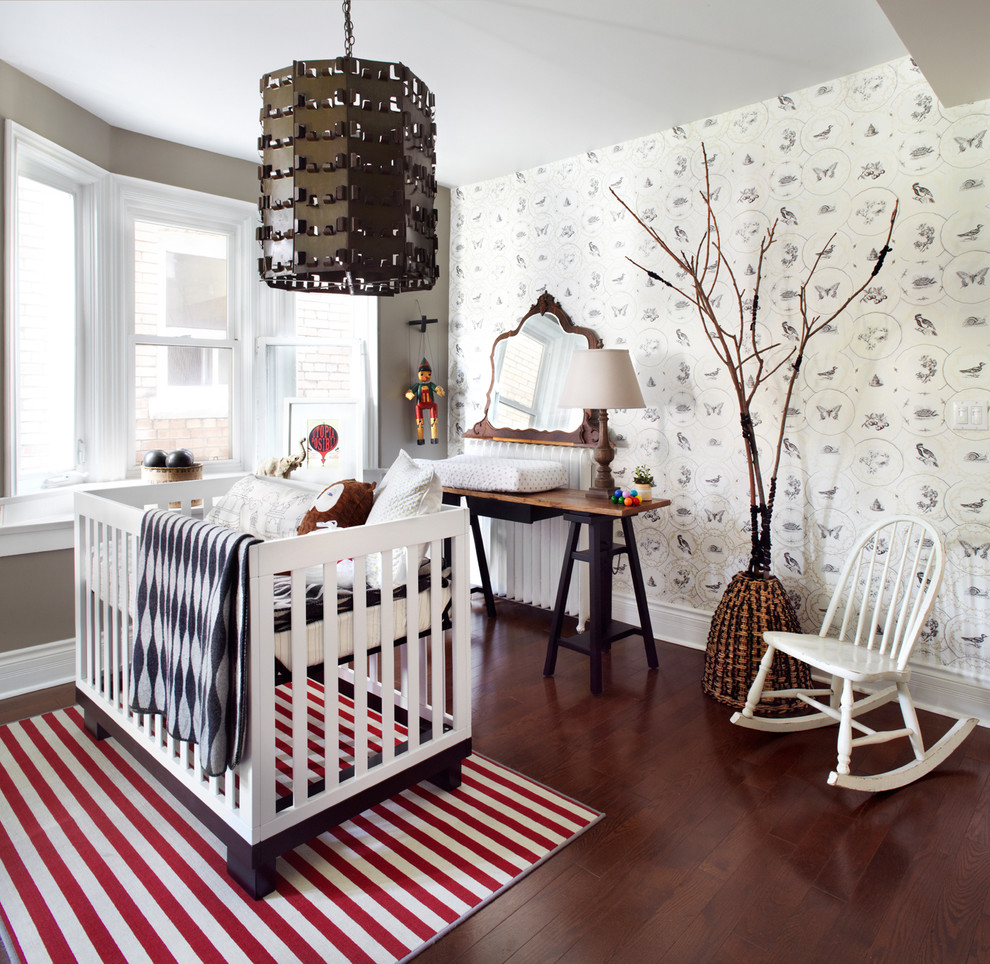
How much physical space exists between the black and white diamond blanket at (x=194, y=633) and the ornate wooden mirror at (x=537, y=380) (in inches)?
86.7

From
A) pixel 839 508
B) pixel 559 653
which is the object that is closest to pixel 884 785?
pixel 839 508

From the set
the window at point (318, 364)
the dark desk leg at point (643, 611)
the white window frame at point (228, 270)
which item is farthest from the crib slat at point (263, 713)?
the white window frame at point (228, 270)

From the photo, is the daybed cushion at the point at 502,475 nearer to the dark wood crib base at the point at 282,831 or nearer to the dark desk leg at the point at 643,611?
the dark desk leg at the point at 643,611

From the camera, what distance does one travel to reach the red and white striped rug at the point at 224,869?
156 cm

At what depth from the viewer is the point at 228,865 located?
1.78 metres

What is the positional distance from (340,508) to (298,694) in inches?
30.5

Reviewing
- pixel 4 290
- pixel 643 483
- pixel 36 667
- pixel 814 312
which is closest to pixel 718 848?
pixel 643 483

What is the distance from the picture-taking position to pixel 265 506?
266 cm

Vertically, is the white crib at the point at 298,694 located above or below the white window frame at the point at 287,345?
below

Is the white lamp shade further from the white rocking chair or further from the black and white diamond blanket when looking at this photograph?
the black and white diamond blanket

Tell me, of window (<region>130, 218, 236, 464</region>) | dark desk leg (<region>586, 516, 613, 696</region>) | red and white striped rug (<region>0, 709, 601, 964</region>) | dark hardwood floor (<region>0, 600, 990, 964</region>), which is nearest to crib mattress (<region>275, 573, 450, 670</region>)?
red and white striped rug (<region>0, 709, 601, 964</region>)

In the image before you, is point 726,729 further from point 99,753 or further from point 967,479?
point 99,753

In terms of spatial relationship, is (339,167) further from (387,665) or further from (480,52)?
(480,52)

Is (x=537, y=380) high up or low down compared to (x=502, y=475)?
up
